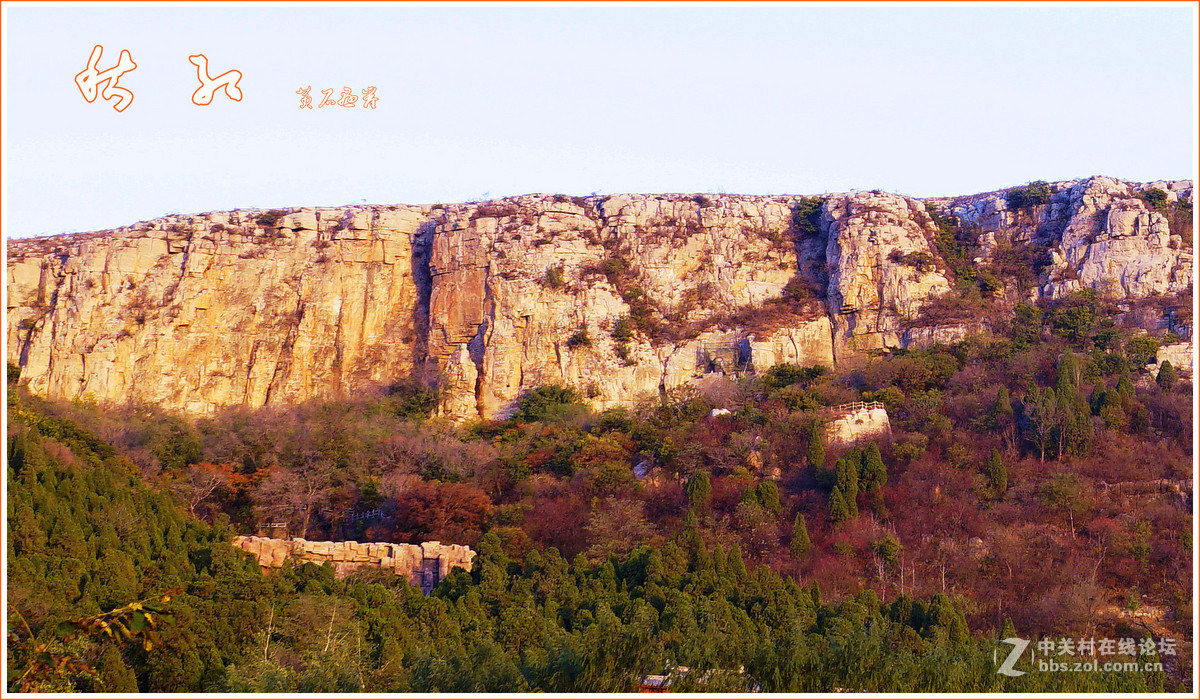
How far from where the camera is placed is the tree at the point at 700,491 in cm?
2469

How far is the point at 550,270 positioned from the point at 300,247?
8.19 metres

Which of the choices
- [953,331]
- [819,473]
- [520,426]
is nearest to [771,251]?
[953,331]

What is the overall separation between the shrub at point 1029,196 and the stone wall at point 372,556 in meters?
25.0

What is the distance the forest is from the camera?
1312cm

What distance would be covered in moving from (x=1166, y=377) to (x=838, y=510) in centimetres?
1038

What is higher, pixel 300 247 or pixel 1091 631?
pixel 300 247

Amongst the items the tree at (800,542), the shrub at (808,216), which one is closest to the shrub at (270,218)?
the shrub at (808,216)

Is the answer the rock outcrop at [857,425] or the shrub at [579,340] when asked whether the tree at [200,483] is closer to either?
the shrub at [579,340]

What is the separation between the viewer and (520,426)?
32.2 meters

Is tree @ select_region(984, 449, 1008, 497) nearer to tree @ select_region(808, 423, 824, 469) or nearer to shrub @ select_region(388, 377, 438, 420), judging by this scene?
tree @ select_region(808, 423, 824, 469)

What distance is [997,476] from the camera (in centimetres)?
2452

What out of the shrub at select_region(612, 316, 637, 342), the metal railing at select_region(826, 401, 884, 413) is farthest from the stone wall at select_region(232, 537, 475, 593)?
the shrub at select_region(612, 316, 637, 342)

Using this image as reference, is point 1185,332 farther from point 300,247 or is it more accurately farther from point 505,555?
point 300,247

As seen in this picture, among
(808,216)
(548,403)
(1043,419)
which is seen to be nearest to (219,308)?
(548,403)
